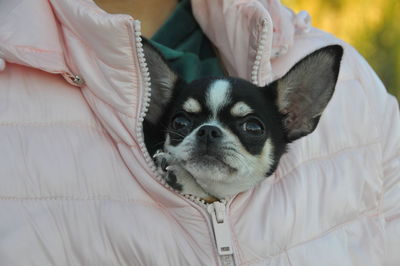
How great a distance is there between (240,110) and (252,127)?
0.16ft

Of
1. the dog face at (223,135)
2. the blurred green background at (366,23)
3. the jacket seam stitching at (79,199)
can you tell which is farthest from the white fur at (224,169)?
the blurred green background at (366,23)

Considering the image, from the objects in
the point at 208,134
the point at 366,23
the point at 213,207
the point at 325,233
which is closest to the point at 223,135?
the point at 208,134

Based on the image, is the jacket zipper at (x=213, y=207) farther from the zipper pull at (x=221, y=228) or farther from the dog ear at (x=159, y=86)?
the dog ear at (x=159, y=86)

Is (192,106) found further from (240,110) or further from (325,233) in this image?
(325,233)

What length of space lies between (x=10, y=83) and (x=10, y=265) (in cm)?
37

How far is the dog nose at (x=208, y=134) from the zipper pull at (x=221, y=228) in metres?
0.14

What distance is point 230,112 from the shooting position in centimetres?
139

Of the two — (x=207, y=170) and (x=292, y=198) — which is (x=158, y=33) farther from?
(x=292, y=198)

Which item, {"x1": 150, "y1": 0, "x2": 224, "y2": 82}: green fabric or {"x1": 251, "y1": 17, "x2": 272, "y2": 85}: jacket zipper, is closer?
{"x1": 251, "y1": 17, "x2": 272, "y2": 85}: jacket zipper

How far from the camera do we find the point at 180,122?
141 centimetres

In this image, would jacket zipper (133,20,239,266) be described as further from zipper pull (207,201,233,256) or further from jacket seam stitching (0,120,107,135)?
jacket seam stitching (0,120,107,135)

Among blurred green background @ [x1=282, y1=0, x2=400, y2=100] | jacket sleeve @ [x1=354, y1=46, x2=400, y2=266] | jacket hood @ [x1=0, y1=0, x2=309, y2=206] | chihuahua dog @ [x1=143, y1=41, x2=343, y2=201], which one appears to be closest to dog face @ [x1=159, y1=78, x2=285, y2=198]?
chihuahua dog @ [x1=143, y1=41, x2=343, y2=201]

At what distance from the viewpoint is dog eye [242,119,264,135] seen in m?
1.39

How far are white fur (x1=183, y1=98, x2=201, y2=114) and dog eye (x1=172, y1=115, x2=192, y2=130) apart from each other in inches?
0.8
